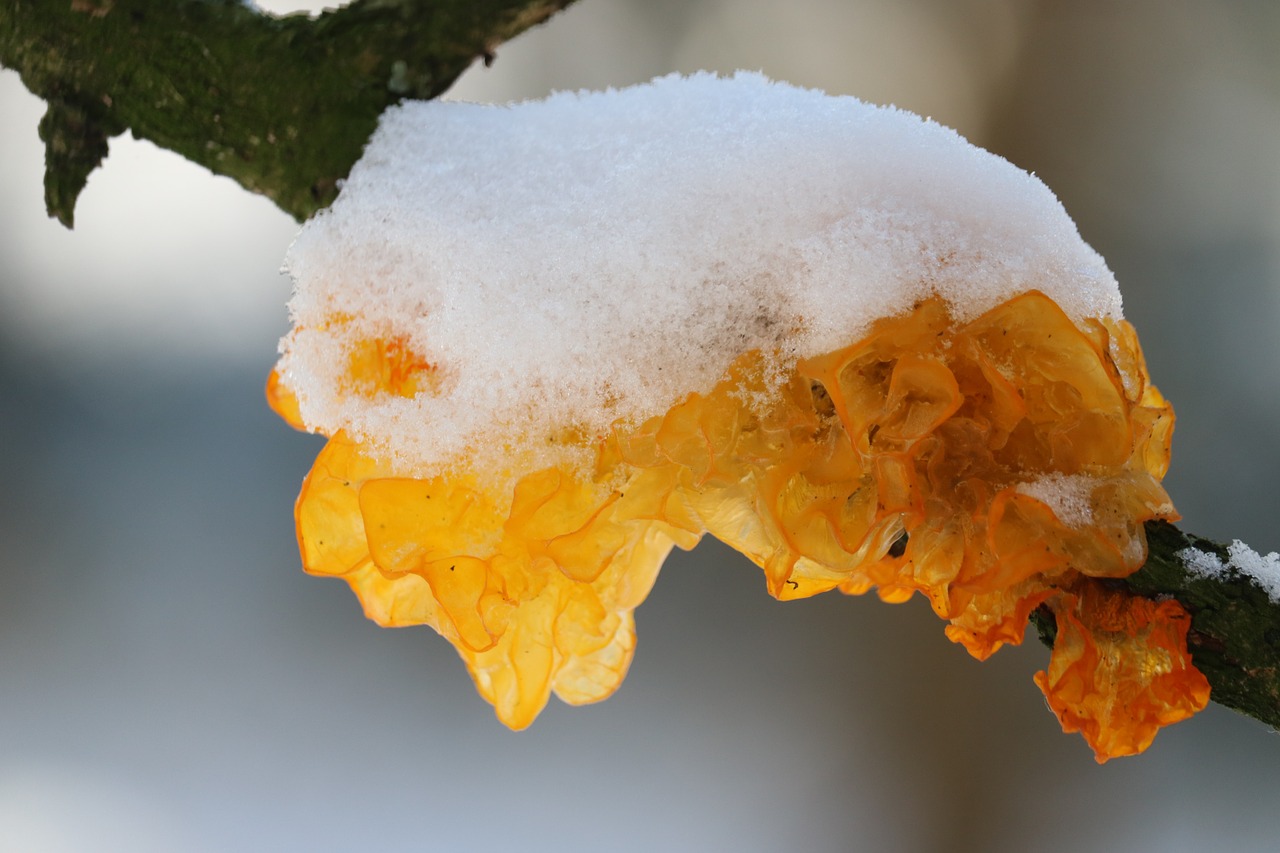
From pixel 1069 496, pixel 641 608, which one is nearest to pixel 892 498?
pixel 1069 496

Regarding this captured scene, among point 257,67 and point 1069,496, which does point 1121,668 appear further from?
point 257,67

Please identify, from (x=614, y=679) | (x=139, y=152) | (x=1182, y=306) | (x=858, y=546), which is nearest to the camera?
(x=858, y=546)

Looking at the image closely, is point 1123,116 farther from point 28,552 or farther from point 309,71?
point 28,552

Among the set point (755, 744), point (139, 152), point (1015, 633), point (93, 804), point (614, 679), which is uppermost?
point (1015, 633)

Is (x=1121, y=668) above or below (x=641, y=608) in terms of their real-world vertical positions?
above

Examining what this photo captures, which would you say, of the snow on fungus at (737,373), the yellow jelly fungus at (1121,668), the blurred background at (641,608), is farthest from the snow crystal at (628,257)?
the blurred background at (641,608)

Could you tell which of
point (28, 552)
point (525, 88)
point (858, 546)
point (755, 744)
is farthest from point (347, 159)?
point (755, 744)

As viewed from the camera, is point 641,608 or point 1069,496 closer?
point 1069,496

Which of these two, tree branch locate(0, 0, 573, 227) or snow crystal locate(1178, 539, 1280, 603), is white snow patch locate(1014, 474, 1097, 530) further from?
tree branch locate(0, 0, 573, 227)
